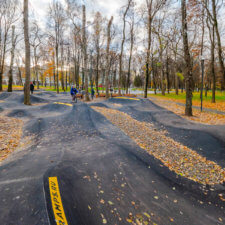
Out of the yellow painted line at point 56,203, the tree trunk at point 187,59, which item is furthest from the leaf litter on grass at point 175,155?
the tree trunk at point 187,59

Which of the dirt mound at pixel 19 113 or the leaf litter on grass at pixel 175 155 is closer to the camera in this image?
the leaf litter on grass at pixel 175 155

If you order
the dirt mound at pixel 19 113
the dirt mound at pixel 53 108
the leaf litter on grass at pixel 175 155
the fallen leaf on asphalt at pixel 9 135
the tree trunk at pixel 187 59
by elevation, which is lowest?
the leaf litter on grass at pixel 175 155

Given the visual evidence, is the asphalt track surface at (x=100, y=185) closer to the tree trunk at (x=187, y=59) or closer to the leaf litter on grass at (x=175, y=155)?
the leaf litter on grass at (x=175, y=155)

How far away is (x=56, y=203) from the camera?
2.81m

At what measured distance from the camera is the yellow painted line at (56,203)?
98.4 inches

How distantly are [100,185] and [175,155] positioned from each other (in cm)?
337

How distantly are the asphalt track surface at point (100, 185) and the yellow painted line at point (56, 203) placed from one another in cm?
6

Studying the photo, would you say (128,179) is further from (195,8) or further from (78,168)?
(195,8)

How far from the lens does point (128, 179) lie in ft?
13.0

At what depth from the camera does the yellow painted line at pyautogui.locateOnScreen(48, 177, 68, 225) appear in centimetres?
250

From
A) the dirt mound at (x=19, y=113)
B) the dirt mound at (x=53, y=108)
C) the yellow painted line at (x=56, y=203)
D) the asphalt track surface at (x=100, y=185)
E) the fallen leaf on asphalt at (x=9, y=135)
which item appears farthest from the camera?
the dirt mound at (x=53, y=108)

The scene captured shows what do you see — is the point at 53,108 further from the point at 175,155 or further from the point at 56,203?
the point at 56,203

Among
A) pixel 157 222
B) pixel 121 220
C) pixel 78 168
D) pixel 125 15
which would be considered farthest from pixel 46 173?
pixel 125 15

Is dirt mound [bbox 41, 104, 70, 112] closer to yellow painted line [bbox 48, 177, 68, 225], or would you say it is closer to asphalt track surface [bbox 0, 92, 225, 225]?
asphalt track surface [bbox 0, 92, 225, 225]
